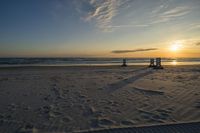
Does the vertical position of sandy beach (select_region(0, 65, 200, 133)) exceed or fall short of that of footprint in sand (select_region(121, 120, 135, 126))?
it exceeds it

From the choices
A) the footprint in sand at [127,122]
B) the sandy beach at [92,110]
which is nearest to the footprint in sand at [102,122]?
the sandy beach at [92,110]

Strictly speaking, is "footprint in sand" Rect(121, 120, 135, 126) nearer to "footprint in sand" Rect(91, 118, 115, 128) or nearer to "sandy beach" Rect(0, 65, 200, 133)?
"sandy beach" Rect(0, 65, 200, 133)

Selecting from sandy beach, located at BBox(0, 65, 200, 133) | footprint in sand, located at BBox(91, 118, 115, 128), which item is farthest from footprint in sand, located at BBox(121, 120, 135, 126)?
footprint in sand, located at BBox(91, 118, 115, 128)

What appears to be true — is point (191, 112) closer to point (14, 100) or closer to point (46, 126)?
point (46, 126)

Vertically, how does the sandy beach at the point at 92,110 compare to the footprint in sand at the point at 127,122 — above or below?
above

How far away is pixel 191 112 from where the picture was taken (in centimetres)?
554

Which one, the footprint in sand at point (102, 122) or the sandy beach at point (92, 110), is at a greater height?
the sandy beach at point (92, 110)

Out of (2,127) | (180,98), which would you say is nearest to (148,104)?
(180,98)

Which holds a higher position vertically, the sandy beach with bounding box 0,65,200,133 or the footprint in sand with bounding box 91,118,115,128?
the sandy beach with bounding box 0,65,200,133

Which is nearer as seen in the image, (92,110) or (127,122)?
(127,122)

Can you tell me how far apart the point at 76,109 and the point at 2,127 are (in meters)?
2.11

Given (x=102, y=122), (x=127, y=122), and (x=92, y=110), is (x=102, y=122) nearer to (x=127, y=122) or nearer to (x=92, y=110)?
(x=127, y=122)

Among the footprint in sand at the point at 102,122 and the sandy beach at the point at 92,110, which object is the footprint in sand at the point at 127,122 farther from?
the footprint in sand at the point at 102,122

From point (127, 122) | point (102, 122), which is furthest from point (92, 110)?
point (127, 122)
